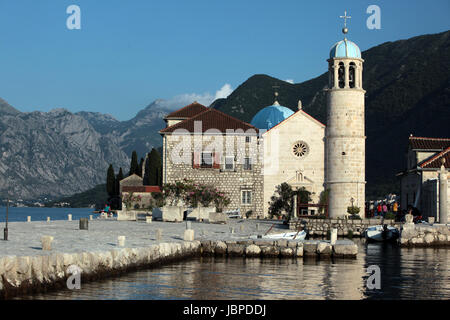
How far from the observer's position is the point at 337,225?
1796 inches

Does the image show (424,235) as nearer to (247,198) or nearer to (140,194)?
(247,198)

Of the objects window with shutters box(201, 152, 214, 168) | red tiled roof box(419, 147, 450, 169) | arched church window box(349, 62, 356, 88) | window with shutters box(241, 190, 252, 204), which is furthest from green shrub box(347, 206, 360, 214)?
window with shutters box(201, 152, 214, 168)

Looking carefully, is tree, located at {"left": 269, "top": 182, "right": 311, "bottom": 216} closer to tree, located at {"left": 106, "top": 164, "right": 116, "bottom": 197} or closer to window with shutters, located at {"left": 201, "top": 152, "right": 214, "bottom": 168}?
window with shutters, located at {"left": 201, "top": 152, "right": 214, "bottom": 168}

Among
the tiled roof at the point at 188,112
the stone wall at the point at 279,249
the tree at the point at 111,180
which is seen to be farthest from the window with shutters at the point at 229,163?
the tree at the point at 111,180

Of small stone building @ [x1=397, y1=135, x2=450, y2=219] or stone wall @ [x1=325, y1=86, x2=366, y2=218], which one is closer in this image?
small stone building @ [x1=397, y1=135, x2=450, y2=219]

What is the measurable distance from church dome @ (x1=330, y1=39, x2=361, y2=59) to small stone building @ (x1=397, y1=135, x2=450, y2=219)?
8263 millimetres

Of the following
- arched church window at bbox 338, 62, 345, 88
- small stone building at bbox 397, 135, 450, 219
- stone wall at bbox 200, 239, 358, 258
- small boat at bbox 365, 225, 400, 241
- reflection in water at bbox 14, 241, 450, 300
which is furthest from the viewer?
arched church window at bbox 338, 62, 345, 88

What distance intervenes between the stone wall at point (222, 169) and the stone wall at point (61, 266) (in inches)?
1301

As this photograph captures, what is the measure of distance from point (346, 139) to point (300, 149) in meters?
5.57

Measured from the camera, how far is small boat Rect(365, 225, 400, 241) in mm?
41562

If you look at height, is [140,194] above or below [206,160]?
below

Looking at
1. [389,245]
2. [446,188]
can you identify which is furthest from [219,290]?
[446,188]

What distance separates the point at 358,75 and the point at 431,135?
257ft
